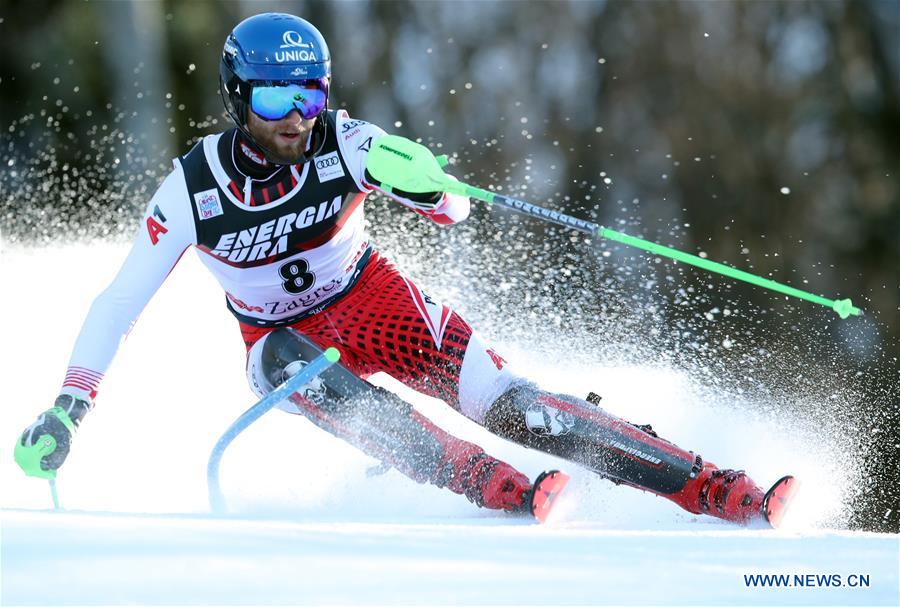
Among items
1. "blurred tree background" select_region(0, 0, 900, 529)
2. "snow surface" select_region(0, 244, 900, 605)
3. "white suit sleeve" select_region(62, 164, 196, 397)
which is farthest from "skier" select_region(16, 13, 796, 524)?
"blurred tree background" select_region(0, 0, 900, 529)

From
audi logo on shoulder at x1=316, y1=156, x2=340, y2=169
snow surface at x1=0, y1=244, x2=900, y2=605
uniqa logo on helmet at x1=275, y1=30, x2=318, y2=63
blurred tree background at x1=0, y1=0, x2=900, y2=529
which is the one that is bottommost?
blurred tree background at x1=0, y1=0, x2=900, y2=529

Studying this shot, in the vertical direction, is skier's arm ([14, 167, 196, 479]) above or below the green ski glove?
above

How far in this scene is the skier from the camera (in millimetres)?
4676

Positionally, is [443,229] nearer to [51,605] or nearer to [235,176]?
[235,176]

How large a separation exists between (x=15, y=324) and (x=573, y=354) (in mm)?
3209

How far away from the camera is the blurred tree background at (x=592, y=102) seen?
64.7 feet

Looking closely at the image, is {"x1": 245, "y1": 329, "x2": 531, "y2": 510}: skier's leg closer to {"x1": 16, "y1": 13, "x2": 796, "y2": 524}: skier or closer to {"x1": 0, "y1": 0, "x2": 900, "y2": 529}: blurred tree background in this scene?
{"x1": 16, "y1": 13, "x2": 796, "y2": 524}: skier

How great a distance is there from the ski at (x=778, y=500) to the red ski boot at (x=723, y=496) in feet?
0.08

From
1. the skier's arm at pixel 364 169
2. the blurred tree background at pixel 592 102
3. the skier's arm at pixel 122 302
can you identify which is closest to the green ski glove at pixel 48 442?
the skier's arm at pixel 122 302

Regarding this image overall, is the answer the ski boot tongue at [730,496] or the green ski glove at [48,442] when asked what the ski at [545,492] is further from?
the green ski glove at [48,442]

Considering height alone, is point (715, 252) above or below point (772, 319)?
below

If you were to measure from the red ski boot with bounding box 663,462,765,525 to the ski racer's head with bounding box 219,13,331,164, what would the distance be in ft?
5.79

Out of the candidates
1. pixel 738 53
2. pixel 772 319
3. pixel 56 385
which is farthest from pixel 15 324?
pixel 738 53

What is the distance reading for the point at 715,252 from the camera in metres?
18.7
